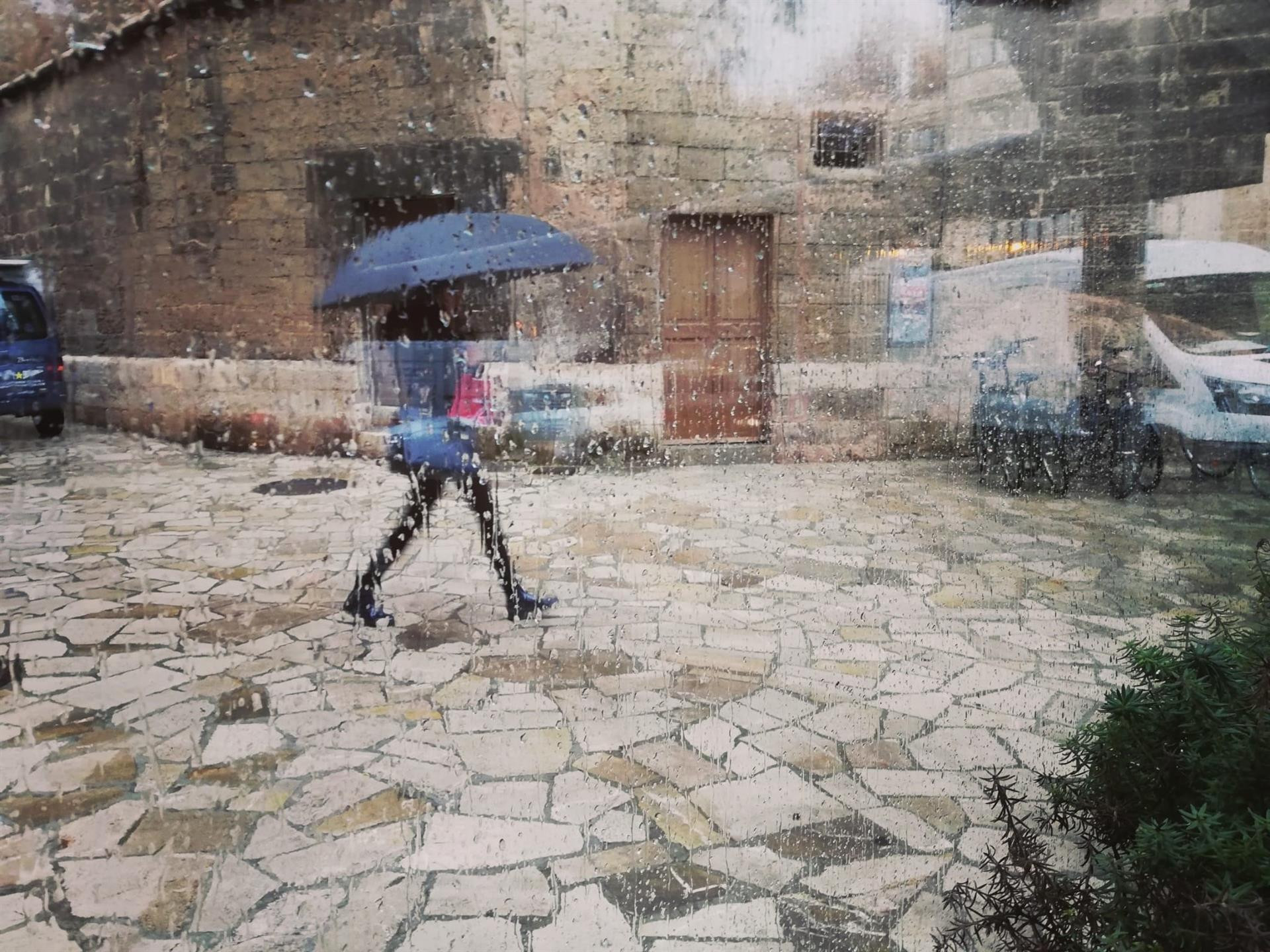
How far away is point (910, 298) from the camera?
7113mm

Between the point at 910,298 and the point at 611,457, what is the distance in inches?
134

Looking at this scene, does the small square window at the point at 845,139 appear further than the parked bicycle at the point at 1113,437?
Yes

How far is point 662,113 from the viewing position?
5.79 meters

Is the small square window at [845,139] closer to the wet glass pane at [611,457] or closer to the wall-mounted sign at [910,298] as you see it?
the wet glass pane at [611,457]

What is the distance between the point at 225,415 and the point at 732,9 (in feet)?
16.4

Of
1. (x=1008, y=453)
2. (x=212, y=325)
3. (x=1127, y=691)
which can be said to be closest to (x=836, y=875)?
(x=1127, y=691)

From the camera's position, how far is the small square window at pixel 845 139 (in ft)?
20.7

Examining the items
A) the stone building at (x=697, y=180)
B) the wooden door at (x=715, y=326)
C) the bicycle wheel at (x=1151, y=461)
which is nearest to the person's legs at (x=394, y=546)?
the stone building at (x=697, y=180)

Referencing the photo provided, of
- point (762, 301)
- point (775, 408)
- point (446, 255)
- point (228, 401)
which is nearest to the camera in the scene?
point (446, 255)

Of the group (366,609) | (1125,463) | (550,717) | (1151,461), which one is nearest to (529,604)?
(366,609)

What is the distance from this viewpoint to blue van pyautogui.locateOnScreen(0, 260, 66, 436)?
7736 mm

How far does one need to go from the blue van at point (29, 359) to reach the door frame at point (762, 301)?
609 centimetres

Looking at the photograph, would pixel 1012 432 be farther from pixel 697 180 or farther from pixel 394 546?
pixel 394 546

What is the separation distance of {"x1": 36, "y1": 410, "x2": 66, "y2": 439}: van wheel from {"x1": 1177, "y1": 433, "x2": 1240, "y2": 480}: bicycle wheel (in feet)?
31.0
